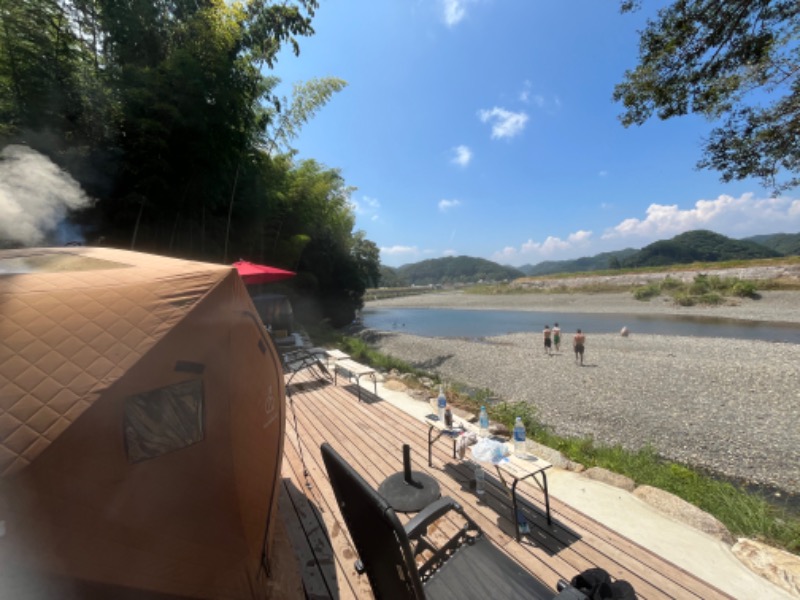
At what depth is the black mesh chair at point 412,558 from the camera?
1006 millimetres

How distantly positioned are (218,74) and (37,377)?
8.54 meters

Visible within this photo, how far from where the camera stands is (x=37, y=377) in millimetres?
1428

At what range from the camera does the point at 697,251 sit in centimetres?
10181

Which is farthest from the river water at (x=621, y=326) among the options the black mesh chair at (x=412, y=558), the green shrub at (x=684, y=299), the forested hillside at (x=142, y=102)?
the black mesh chair at (x=412, y=558)

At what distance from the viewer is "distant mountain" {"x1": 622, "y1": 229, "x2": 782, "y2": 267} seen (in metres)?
95.9

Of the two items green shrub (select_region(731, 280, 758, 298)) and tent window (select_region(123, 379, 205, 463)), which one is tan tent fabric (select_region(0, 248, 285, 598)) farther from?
green shrub (select_region(731, 280, 758, 298))

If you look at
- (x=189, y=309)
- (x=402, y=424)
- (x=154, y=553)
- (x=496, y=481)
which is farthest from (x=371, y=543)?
(x=402, y=424)

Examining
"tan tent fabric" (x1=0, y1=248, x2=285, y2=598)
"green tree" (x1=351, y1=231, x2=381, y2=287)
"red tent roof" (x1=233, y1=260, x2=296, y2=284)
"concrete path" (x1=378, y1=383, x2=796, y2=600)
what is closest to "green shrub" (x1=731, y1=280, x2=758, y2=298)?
"green tree" (x1=351, y1=231, x2=381, y2=287)

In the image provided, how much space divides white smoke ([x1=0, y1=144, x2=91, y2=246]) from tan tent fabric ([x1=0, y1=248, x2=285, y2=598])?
5369 millimetres

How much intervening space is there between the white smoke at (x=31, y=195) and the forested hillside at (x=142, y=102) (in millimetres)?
49

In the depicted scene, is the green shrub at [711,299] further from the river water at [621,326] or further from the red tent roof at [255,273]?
the red tent roof at [255,273]

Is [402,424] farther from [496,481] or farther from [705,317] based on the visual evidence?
[705,317]

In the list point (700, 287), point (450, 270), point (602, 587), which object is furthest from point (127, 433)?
point (450, 270)

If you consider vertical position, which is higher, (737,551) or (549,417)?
(737,551)
